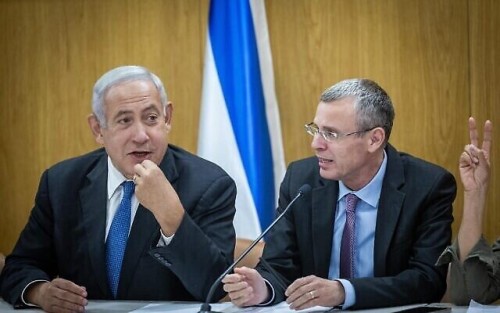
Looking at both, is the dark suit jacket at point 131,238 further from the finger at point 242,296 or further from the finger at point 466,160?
the finger at point 466,160

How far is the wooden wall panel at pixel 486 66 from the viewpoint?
16.9 ft

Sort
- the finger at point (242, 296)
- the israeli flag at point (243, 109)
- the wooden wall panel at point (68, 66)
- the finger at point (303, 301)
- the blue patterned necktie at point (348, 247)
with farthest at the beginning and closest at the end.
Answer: the wooden wall panel at point (68, 66) → the israeli flag at point (243, 109) → the blue patterned necktie at point (348, 247) → the finger at point (242, 296) → the finger at point (303, 301)

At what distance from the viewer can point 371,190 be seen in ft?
12.2

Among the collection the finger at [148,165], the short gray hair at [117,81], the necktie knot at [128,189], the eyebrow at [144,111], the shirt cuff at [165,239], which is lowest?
the shirt cuff at [165,239]

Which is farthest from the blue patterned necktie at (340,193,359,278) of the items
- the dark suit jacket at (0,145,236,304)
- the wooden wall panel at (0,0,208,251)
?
the wooden wall panel at (0,0,208,251)

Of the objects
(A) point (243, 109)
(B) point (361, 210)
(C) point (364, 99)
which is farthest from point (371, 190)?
(A) point (243, 109)

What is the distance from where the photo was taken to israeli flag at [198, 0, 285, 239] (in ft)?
16.7

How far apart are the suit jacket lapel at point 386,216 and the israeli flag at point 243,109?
4.67 ft

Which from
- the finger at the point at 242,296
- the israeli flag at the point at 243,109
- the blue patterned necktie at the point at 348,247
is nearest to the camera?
the finger at the point at 242,296

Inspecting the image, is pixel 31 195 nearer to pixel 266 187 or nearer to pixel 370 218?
pixel 266 187

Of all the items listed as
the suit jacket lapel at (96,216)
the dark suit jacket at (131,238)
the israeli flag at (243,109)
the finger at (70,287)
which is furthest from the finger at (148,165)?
the israeli flag at (243,109)

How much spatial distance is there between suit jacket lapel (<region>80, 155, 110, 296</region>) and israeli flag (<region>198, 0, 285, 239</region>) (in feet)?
4.09

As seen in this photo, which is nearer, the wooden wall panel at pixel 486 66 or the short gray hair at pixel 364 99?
the short gray hair at pixel 364 99

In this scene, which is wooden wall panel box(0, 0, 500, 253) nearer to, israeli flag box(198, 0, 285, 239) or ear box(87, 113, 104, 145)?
israeli flag box(198, 0, 285, 239)
